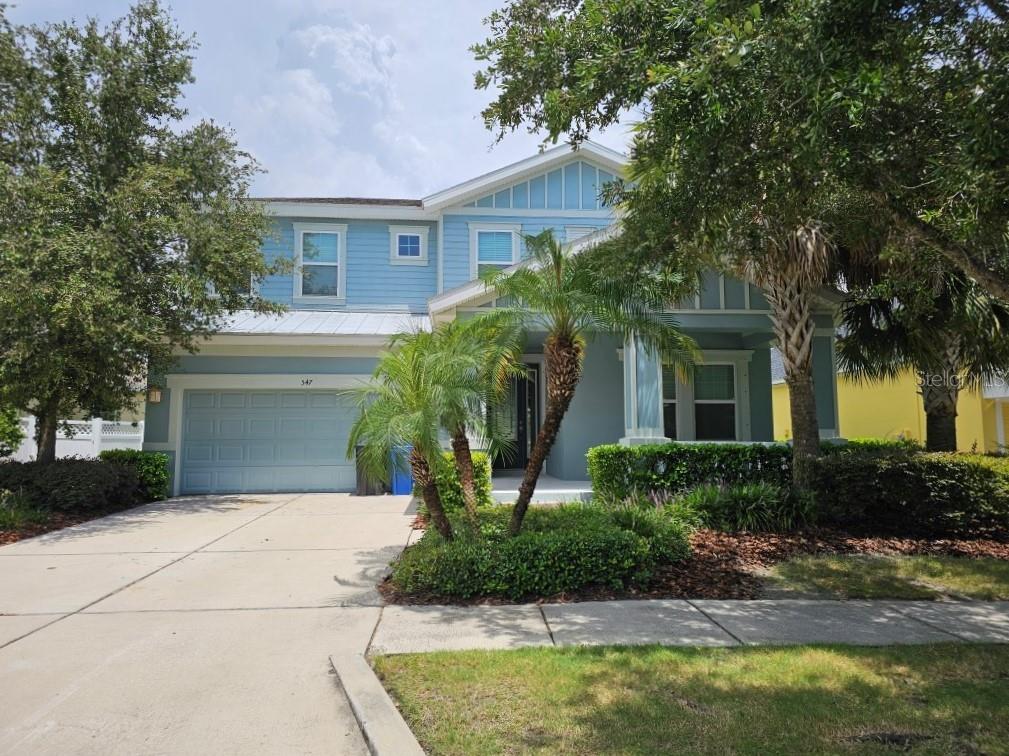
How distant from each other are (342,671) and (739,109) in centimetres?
503

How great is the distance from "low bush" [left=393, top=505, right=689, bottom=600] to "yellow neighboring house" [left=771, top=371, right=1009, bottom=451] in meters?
11.5

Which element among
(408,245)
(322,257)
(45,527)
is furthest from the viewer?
(408,245)

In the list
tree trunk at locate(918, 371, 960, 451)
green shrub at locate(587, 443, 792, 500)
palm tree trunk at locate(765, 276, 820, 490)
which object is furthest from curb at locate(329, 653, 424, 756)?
tree trunk at locate(918, 371, 960, 451)

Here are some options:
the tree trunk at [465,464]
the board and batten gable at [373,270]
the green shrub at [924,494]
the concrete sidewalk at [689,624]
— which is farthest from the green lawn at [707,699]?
the board and batten gable at [373,270]

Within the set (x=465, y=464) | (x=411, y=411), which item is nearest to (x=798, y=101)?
(x=411, y=411)

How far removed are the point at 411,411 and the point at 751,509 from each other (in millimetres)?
5443

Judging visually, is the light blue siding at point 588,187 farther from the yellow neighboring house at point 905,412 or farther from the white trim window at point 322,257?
the yellow neighboring house at point 905,412

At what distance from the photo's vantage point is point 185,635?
523 cm

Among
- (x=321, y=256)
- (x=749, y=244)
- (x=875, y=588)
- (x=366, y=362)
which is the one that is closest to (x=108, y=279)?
(x=366, y=362)

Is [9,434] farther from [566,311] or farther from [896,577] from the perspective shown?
[896,577]

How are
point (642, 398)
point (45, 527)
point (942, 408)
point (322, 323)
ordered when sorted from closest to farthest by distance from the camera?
point (45, 527) < point (642, 398) < point (942, 408) < point (322, 323)

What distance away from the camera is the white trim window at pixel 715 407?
1424cm

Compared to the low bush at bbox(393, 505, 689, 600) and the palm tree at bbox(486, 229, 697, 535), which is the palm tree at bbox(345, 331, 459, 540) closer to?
the low bush at bbox(393, 505, 689, 600)

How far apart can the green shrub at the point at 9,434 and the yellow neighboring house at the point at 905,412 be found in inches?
757
